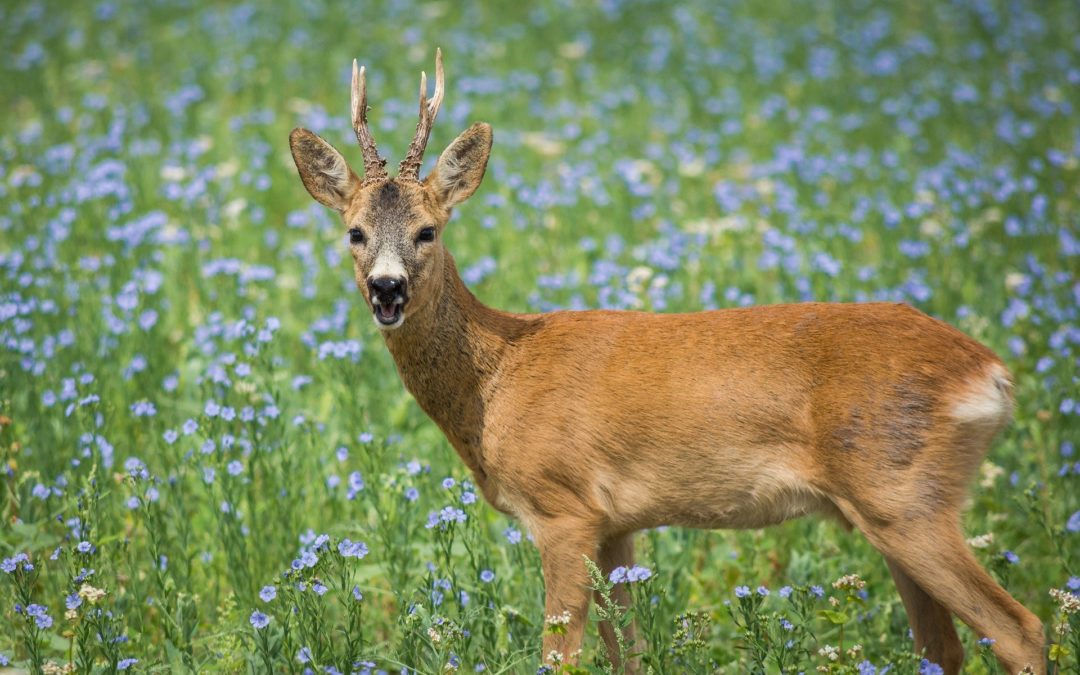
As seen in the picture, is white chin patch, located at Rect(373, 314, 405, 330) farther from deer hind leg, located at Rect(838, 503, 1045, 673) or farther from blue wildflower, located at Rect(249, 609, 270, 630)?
deer hind leg, located at Rect(838, 503, 1045, 673)

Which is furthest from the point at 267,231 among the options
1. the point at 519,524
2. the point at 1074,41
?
the point at 1074,41

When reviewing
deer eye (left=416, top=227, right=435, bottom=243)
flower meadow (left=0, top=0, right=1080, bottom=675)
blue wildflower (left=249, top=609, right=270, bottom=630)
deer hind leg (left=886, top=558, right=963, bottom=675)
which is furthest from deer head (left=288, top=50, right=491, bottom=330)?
deer hind leg (left=886, top=558, right=963, bottom=675)

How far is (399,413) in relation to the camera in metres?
6.21

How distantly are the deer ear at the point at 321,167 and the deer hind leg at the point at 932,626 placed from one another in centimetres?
249

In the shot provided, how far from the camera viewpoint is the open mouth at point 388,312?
4.26 m

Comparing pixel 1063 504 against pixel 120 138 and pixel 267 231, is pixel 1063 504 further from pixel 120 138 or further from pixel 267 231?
pixel 120 138

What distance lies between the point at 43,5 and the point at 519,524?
39.7 feet

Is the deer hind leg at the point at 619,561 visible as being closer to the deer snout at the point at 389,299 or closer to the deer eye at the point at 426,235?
the deer snout at the point at 389,299

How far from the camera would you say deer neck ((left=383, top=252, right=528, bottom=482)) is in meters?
4.52

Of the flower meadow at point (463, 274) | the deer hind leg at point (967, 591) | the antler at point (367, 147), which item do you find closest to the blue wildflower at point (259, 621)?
the flower meadow at point (463, 274)

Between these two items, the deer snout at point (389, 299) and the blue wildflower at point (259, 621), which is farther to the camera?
the deer snout at point (389, 299)

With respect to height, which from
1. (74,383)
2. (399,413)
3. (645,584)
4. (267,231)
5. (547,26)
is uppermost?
(547,26)

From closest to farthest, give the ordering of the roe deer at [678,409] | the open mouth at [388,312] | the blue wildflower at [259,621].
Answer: the blue wildflower at [259,621] → the roe deer at [678,409] → the open mouth at [388,312]

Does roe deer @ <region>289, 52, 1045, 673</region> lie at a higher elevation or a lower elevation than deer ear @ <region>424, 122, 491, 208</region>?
lower
